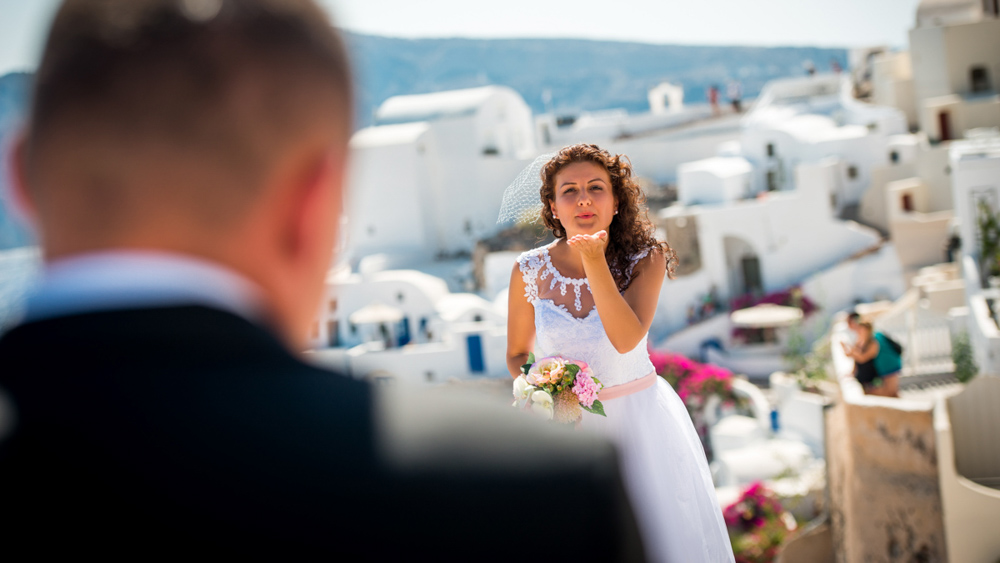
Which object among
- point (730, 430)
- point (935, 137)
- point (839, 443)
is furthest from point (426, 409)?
point (935, 137)

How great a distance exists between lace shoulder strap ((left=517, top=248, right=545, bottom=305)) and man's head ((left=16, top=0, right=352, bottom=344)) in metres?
2.02

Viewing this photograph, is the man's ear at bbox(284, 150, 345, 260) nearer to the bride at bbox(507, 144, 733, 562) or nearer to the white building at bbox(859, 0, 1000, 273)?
the bride at bbox(507, 144, 733, 562)

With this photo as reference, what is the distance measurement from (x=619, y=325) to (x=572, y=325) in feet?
1.25

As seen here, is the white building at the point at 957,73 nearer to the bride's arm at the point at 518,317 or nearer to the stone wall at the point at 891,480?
the stone wall at the point at 891,480

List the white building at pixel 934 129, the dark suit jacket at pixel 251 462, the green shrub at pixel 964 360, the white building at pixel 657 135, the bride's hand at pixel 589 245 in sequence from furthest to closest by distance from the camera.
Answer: the white building at pixel 657 135
the white building at pixel 934 129
the green shrub at pixel 964 360
the bride's hand at pixel 589 245
the dark suit jacket at pixel 251 462

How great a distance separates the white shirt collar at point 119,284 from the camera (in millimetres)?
702

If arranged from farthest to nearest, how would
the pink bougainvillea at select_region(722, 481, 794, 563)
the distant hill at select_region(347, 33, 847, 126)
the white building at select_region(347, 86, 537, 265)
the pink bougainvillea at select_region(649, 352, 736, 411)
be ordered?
the distant hill at select_region(347, 33, 847, 126), the white building at select_region(347, 86, 537, 265), the pink bougainvillea at select_region(649, 352, 736, 411), the pink bougainvillea at select_region(722, 481, 794, 563)

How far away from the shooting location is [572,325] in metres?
2.67

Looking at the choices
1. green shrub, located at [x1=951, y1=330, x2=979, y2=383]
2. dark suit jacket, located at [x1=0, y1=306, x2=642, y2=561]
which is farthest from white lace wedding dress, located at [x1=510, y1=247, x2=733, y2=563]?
green shrub, located at [x1=951, y1=330, x2=979, y2=383]

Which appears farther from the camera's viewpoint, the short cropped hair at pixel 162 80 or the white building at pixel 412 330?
the white building at pixel 412 330

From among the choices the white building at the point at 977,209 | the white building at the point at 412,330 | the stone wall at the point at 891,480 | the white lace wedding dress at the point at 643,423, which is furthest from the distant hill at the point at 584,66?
the white lace wedding dress at the point at 643,423

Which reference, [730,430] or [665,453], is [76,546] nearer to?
[665,453]

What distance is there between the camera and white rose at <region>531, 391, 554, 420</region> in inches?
90.9

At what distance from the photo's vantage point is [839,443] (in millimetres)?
7723
